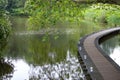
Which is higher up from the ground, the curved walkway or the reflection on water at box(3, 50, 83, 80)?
the curved walkway

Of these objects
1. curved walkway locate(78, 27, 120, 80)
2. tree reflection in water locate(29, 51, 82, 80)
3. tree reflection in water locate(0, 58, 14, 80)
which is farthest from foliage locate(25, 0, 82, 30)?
tree reflection in water locate(0, 58, 14, 80)

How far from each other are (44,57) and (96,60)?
4363mm

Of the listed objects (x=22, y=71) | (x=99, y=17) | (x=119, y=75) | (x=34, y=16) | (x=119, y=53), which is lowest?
(x=99, y=17)

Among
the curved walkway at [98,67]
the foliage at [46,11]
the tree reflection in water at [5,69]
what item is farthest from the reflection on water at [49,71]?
the foliage at [46,11]

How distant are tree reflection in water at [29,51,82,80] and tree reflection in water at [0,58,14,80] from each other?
102 cm

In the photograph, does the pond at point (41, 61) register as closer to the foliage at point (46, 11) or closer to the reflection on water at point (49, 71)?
the reflection on water at point (49, 71)

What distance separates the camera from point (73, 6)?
7.59 meters

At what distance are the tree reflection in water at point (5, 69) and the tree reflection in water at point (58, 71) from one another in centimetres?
102

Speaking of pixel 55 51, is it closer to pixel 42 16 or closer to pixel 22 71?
pixel 22 71

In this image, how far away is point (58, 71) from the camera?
43.9ft

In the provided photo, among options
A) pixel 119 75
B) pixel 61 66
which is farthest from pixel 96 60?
pixel 119 75

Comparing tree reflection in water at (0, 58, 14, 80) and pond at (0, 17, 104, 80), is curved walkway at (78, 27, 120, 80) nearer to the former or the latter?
pond at (0, 17, 104, 80)

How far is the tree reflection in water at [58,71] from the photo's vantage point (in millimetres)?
12250

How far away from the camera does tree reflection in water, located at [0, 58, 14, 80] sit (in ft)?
41.7
